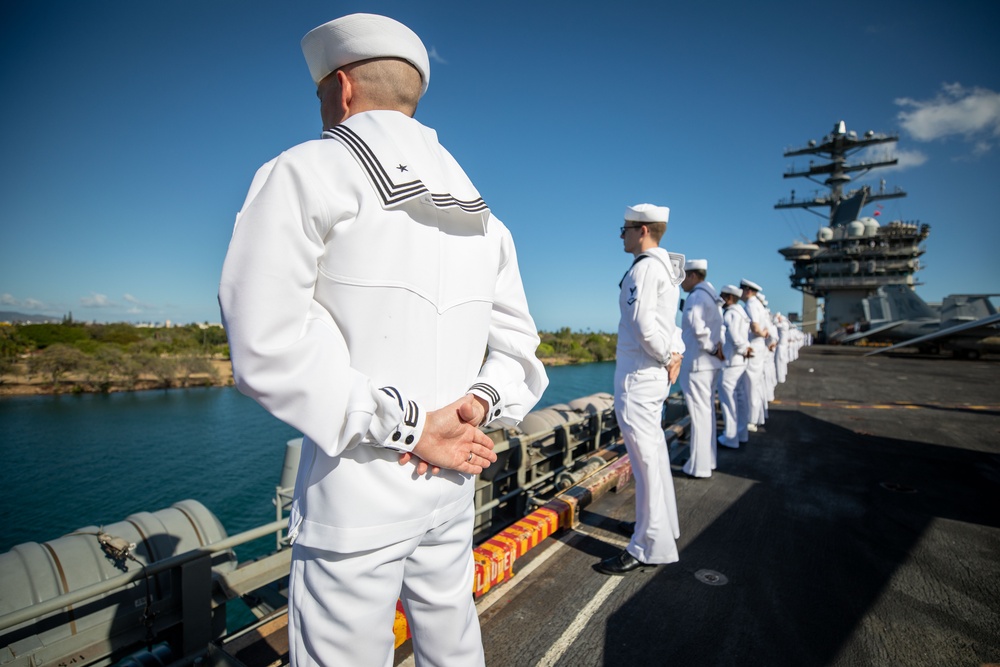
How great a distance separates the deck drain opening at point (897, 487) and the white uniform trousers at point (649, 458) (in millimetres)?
3338

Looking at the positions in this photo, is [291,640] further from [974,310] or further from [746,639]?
[974,310]

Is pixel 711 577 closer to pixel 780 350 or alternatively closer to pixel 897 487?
pixel 897 487

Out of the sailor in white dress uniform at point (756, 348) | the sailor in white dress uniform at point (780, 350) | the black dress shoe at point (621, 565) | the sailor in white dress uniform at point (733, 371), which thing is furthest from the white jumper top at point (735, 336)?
the sailor in white dress uniform at point (780, 350)

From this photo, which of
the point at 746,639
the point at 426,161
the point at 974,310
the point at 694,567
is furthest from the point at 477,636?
the point at 974,310

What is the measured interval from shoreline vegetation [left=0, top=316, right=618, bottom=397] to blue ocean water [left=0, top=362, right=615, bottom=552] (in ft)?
2.36

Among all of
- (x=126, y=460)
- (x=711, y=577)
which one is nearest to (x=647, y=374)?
(x=711, y=577)

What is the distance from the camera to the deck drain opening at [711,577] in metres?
2.88

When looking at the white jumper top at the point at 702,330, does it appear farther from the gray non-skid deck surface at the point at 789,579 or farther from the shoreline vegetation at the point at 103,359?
the shoreline vegetation at the point at 103,359

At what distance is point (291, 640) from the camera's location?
100 centimetres

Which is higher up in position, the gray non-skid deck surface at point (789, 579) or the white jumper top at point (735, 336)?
the white jumper top at point (735, 336)

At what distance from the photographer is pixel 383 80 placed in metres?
1.14

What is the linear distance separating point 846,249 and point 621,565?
4935cm

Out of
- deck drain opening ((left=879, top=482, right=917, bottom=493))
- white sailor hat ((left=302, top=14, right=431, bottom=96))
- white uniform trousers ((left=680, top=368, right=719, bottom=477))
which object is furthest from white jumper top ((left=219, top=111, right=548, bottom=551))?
deck drain opening ((left=879, top=482, right=917, bottom=493))

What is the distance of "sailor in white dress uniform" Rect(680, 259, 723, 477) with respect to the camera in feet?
15.7
